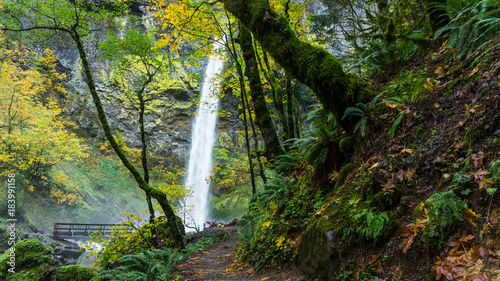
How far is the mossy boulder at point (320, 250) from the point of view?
8.43ft

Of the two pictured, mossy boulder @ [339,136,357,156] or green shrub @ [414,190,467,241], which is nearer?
green shrub @ [414,190,467,241]

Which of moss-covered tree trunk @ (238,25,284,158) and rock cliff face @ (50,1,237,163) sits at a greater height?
rock cliff face @ (50,1,237,163)

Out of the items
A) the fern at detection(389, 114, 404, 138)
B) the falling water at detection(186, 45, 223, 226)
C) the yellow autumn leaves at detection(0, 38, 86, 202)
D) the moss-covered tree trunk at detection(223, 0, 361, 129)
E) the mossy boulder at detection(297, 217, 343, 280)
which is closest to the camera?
the mossy boulder at detection(297, 217, 343, 280)

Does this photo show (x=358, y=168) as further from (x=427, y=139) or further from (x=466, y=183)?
(x=466, y=183)

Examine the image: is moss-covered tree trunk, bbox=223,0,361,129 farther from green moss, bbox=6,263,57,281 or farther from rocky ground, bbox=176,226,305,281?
green moss, bbox=6,263,57,281

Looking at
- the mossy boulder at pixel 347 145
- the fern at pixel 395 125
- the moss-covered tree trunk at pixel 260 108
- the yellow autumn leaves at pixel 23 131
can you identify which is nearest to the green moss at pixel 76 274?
the moss-covered tree trunk at pixel 260 108

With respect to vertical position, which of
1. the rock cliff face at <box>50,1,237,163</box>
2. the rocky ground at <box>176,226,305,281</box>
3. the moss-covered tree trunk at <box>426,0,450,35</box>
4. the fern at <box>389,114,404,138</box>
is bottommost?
the rocky ground at <box>176,226,305,281</box>

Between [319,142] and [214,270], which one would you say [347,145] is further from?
[214,270]

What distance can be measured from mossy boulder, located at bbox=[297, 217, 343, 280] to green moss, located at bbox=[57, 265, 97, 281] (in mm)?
7167

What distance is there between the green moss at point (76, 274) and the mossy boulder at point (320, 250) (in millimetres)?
7167

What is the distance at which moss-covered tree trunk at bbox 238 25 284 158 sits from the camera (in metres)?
7.11

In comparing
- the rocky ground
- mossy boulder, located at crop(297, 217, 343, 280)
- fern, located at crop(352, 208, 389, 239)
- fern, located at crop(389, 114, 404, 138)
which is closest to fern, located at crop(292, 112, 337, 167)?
fern, located at crop(389, 114, 404, 138)

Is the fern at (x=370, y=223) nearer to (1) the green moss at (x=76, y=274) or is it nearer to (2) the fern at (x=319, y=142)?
(2) the fern at (x=319, y=142)

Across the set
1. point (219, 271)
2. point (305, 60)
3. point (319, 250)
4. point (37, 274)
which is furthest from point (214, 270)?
point (37, 274)
